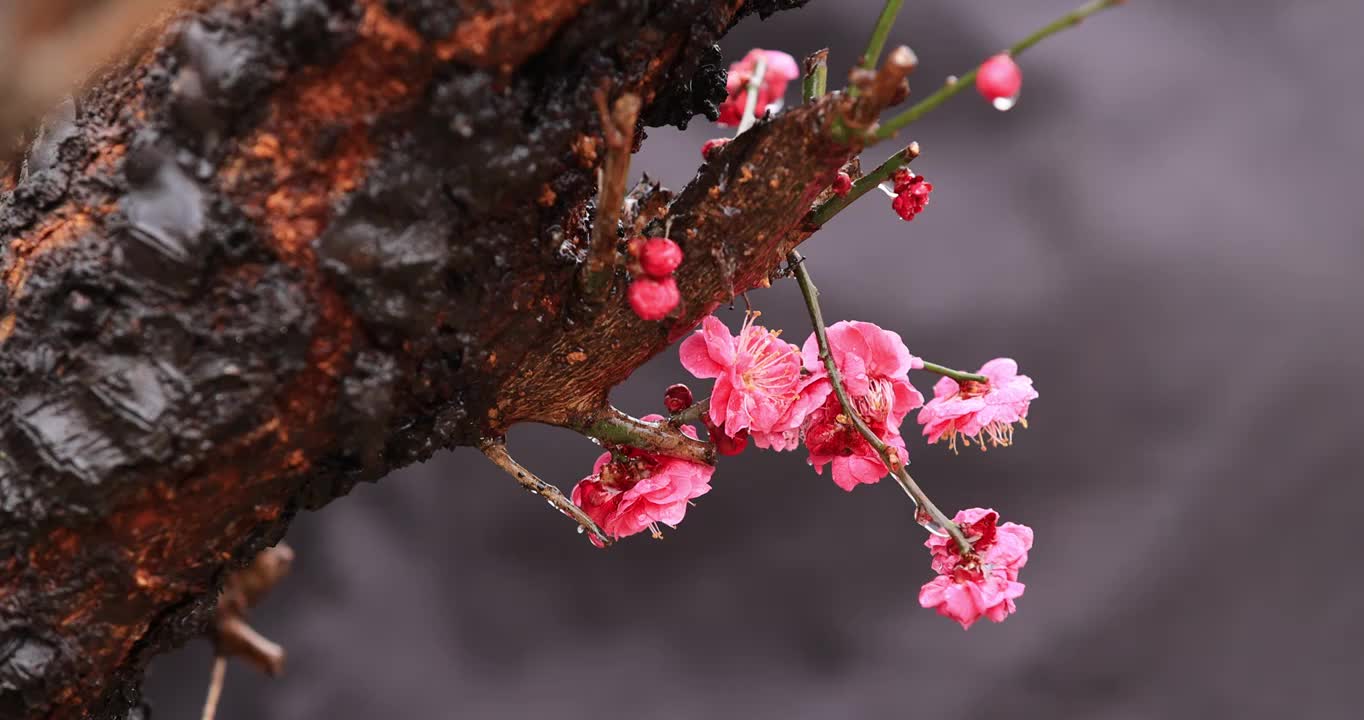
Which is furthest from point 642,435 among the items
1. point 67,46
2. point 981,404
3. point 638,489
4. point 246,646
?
point 246,646

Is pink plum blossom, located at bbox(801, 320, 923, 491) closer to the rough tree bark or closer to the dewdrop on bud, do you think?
the rough tree bark

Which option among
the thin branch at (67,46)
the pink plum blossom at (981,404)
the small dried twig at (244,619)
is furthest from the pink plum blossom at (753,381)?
the small dried twig at (244,619)

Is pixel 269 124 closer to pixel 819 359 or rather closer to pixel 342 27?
pixel 342 27

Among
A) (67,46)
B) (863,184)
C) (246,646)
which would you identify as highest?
(67,46)

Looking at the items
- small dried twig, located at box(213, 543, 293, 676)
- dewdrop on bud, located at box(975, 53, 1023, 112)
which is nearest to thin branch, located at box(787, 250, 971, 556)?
dewdrop on bud, located at box(975, 53, 1023, 112)

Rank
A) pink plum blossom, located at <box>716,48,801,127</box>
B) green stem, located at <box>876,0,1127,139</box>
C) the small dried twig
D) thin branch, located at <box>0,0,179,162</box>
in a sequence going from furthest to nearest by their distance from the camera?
the small dried twig < pink plum blossom, located at <box>716,48,801,127</box> < thin branch, located at <box>0,0,179,162</box> < green stem, located at <box>876,0,1127,139</box>

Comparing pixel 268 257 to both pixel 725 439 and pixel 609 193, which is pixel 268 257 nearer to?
pixel 609 193
